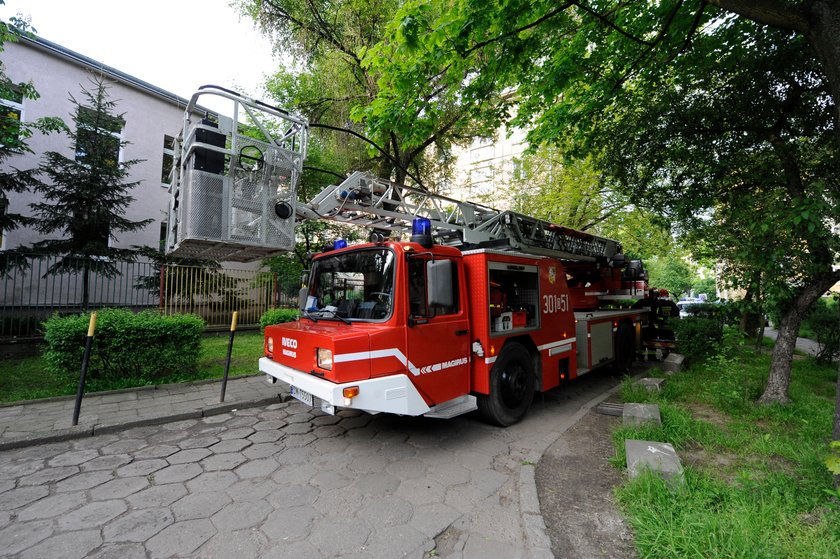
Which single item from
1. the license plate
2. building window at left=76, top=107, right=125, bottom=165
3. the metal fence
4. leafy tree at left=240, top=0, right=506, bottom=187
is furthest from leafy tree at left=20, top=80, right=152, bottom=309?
the license plate

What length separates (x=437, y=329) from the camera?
4.10 m

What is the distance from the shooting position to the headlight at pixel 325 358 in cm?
350

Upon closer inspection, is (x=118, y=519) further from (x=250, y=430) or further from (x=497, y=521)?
(x=497, y=521)

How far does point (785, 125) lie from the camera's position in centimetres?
511

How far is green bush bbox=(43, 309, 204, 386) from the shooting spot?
5629mm

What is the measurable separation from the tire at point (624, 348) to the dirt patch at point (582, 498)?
3508 mm

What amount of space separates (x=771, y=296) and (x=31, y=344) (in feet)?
44.5

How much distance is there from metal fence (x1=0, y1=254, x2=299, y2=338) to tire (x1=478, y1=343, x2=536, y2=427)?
351 inches

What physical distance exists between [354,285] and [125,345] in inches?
174

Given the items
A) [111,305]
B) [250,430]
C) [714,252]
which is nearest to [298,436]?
[250,430]

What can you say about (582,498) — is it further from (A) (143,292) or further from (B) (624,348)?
(A) (143,292)

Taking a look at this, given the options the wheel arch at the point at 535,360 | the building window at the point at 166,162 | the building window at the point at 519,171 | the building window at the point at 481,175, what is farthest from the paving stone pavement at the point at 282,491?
the building window at the point at 481,175

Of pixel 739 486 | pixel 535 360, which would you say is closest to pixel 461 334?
pixel 535 360

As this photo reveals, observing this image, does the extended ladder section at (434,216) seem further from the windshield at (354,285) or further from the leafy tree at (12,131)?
the leafy tree at (12,131)
